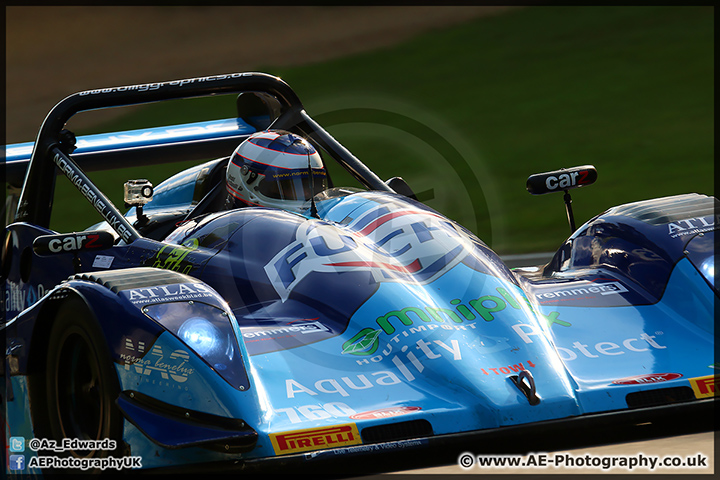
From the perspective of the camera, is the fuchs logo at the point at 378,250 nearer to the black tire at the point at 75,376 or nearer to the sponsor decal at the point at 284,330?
the sponsor decal at the point at 284,330

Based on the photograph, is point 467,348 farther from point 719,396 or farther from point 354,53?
point 354,53

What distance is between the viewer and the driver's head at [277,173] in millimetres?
5516

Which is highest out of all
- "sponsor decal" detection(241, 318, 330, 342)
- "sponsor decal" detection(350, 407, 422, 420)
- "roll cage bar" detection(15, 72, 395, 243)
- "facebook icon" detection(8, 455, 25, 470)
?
"roll cage bar" detection(15, 72, 395, 243)

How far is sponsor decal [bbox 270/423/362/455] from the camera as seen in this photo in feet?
11.6

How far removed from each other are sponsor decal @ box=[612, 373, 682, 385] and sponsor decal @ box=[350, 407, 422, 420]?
0.94 meters

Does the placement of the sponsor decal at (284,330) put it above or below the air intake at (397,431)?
above

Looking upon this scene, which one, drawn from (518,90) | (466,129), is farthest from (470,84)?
(466,129)

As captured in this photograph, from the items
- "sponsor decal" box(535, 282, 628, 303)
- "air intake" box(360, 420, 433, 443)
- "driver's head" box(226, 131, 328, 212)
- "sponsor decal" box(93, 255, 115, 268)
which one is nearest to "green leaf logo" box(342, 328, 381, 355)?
"air intake" box(360, 420, 433, 443)

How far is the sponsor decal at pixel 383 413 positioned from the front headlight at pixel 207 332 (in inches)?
18.4

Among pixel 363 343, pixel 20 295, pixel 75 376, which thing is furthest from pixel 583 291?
pixel 20 295

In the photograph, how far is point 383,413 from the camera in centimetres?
374

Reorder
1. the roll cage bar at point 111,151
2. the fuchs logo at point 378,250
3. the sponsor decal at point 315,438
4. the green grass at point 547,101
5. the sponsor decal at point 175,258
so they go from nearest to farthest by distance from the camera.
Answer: the sponsor decal at point 315,438 < the fuchs logo at point 378,250 < the sponsor decal at point 175,258 < the roll cage bar at point 111,151 < the green grass at point 547,101

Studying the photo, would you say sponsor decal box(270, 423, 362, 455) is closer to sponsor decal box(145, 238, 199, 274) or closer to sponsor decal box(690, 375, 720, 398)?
sponsor decal box(690, 375, 720, 398)

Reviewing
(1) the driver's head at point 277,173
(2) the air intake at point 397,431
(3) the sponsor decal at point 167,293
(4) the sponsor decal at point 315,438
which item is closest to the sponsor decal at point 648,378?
(2) the air intake at point 397,431
